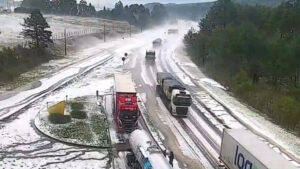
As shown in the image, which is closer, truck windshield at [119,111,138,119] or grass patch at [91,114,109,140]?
grass patch at [91,114,109,140]

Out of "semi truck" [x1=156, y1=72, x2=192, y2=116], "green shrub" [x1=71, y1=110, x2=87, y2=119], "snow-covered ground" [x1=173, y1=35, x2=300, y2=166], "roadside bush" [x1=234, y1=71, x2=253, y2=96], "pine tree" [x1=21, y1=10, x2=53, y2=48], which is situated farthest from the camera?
"pine tree" [x1=21, y1=10, x2=53, y2=48]

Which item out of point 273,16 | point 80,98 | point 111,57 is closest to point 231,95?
point 80,98

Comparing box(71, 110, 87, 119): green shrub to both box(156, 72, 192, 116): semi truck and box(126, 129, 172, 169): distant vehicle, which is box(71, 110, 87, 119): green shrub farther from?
→ box(126, 129, 172, 169): distant vehicle

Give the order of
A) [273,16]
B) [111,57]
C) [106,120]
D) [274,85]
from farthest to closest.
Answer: [111,57] < [273,16] < [274,85] < [106,120]

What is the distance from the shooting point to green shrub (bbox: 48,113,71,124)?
3788 centimetres

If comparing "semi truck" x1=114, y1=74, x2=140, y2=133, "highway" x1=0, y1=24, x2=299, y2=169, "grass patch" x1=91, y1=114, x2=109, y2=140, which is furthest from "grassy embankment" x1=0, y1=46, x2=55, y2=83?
"semi truck" x1=114, y1=74, x2=140, y2=133

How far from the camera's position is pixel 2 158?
29.2 meters

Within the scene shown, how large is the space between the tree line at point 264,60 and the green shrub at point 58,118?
76.8ft

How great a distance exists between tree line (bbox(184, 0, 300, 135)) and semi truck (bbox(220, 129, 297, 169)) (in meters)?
16.9

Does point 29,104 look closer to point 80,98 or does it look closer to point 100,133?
point 80,98

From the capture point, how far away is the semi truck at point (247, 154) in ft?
69.3

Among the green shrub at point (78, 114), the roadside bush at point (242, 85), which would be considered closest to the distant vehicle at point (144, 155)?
the green shrub at point (78, 114)

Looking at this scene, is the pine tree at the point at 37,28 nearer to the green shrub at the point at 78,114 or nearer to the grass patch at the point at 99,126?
the green shrub at the point at 78,114

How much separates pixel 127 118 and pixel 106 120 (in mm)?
4689
